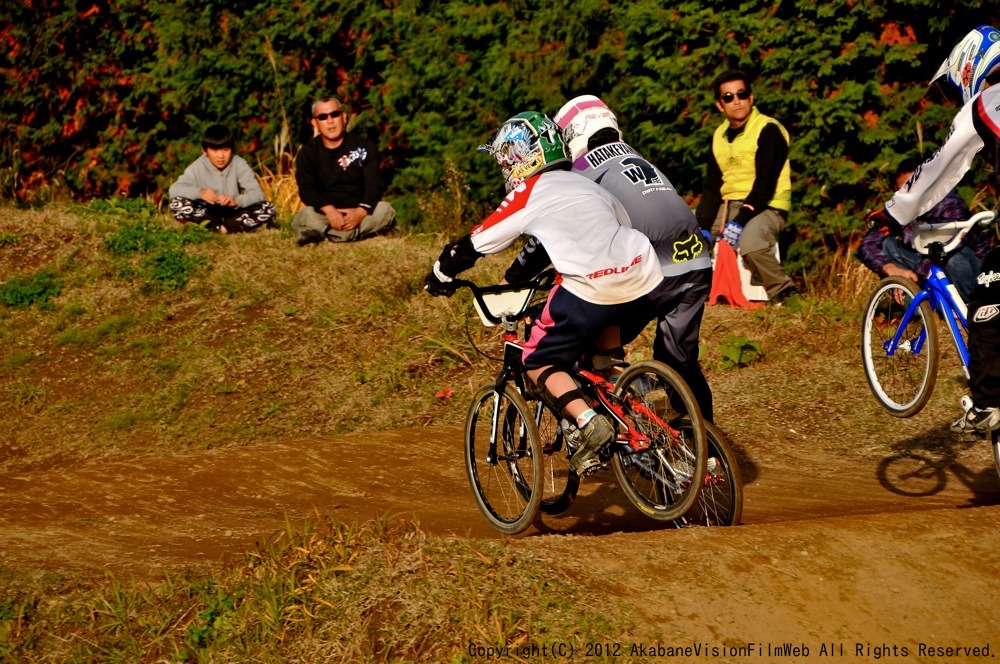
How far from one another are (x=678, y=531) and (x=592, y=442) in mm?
631

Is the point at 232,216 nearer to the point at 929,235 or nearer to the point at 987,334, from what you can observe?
the point at 929,235

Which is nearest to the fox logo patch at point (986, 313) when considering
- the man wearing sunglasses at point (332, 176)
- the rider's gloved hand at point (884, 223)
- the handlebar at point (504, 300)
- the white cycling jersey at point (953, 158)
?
the white cycling jersey at point (953, 158)

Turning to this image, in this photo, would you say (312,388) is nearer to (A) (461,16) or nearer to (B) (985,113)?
(A) (461,16)

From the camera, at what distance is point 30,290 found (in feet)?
33.6

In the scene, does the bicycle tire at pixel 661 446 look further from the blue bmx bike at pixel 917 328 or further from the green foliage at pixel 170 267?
the green foliage at pixel 170 267

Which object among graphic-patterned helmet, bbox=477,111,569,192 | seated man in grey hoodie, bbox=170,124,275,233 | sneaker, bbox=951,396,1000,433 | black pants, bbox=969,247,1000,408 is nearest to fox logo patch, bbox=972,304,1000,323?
Result: black pants, bbox=969,247,1000,408

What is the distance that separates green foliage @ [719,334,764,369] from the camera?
9.12 metres

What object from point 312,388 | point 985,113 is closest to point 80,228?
point 312,388

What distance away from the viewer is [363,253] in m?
10.7

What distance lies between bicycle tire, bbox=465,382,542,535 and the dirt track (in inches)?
9.2

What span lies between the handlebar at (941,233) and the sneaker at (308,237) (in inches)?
231

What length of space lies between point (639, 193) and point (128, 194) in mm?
7921

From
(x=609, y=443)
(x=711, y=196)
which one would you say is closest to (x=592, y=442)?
(x=609, y=443)

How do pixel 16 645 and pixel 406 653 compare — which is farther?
pixel 16 645
